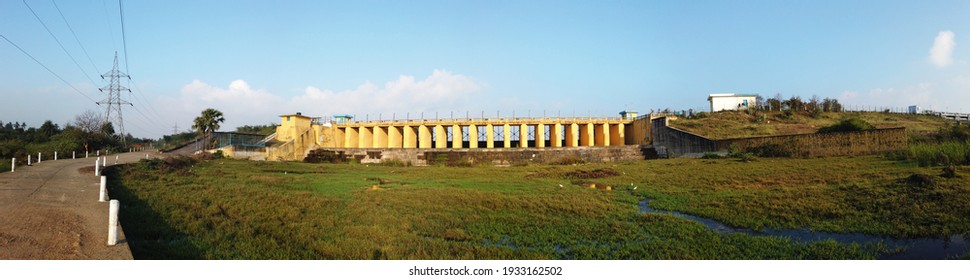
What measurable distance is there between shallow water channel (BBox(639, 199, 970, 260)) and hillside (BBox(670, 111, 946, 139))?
31530mm

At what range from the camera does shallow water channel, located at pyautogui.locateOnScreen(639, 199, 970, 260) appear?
745cm

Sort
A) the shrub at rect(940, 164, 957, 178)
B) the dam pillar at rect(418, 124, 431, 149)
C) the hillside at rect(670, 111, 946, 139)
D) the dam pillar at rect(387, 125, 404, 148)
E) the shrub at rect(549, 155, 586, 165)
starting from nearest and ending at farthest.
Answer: the shrub at rect(940, 164, 957, 178) < the shrub at rect(549, 155, 586, 165) < the hillside at rect(670, 111, 946, 139) < the dam pillar at rect(387, 125, 404, 148) < the dam pillar at rect(418, 124, 431, 149)

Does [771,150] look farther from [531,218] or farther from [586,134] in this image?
[531,218]

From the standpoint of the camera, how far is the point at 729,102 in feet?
181

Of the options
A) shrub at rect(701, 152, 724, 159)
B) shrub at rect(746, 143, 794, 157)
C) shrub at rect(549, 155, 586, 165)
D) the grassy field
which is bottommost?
the grassy field

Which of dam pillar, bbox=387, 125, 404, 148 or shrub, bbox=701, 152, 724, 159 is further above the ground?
dam pillar, bbox=387, 125, 404, 148

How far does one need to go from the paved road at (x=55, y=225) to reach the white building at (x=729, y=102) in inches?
2235

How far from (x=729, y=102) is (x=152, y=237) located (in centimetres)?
5841

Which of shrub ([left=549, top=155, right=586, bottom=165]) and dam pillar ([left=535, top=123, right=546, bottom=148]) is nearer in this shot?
shrub ([left=549, top=155, right=586, bottom=165])

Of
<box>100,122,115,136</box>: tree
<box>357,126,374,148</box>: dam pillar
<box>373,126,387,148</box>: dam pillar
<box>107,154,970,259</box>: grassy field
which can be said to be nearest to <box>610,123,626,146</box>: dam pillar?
<box>373,126,387,148</box>: dam pillar

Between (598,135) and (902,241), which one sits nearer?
(902,241)

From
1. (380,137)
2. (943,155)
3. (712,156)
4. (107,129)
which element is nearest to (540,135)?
(380,137)

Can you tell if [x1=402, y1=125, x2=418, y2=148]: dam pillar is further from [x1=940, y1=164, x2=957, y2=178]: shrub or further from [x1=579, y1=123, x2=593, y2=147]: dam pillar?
[x1=940, y1=164, x2=957, y2=178]: shrub
